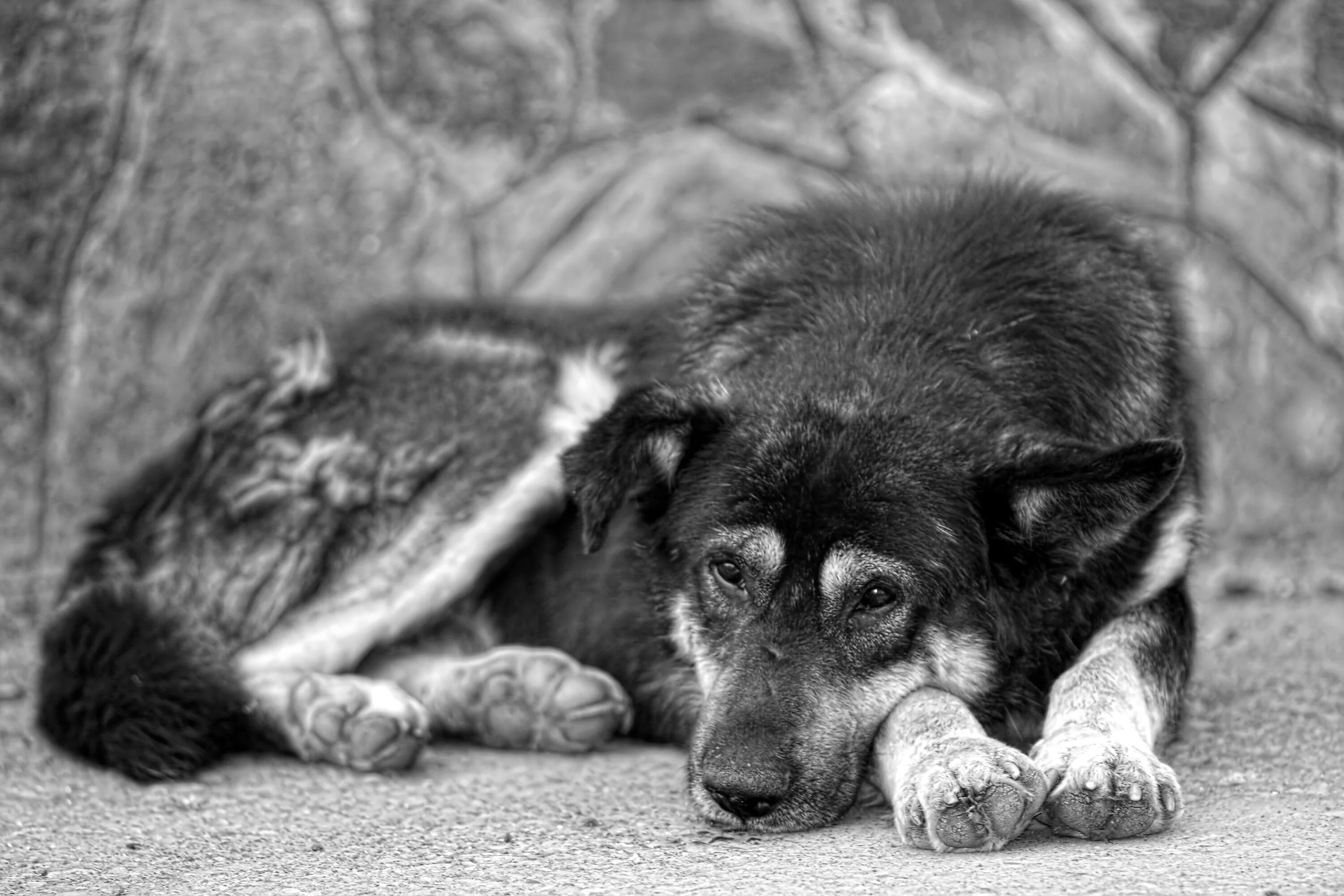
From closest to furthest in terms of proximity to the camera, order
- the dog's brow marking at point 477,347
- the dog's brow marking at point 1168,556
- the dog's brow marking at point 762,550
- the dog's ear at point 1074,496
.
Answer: the dog's ear at point 1074,496 → the dog's brow marking at point 762,550 → the dog's brow marking at point 1168,556 → the dog's brow marking at point 477,347

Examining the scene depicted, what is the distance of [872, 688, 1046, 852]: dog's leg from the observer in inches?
129

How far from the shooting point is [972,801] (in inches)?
129

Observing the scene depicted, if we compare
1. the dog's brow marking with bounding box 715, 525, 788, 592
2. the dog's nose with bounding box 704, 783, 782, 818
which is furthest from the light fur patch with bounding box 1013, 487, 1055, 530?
the dog's nose with bounding box 704, 783, 782, 818

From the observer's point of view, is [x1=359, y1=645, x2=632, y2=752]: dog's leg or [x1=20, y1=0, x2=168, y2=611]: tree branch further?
[x1=20, y1=0, x2=168, y2=611]: tree branch

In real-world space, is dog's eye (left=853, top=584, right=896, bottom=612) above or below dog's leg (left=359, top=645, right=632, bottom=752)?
above

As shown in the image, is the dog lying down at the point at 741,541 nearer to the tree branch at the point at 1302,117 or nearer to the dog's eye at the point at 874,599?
the dog's eye at the point at 874,599

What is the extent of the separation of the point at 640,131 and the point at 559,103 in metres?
0.39

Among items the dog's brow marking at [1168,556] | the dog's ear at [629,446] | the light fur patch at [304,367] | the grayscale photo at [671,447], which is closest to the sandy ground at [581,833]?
the grayscale photo at [671,447]

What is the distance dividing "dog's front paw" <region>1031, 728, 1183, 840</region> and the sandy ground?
0.14ft

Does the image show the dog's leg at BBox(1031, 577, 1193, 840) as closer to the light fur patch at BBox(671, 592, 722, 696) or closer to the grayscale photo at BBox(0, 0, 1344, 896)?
the grayscale photo at BBox(0, 0, 1344, 896)

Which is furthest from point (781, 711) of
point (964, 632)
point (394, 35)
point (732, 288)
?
point (394, 35)

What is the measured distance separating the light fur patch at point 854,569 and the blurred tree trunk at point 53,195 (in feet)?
12.8

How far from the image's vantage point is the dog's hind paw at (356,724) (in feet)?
14.5

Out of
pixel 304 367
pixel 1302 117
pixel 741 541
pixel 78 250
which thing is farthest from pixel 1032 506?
pixel 1302 117
